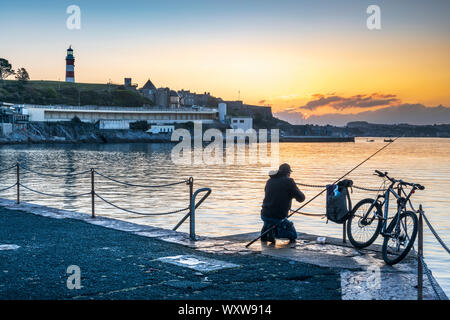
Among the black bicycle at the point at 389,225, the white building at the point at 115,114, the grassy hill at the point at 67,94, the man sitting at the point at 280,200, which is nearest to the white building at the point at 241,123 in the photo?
the white building at the point at 115,114

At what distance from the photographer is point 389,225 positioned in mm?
7934

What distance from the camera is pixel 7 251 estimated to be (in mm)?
8406

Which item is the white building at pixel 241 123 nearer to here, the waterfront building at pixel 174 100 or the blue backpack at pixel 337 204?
the waterfront building at pixel 174 100

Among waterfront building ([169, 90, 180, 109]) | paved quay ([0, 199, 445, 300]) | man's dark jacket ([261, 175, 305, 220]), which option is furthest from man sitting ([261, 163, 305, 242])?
waterfront building ([169, 90, 180, 109])

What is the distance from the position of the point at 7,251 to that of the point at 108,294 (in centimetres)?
322

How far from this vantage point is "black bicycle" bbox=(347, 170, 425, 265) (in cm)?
759

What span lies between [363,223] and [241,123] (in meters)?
169

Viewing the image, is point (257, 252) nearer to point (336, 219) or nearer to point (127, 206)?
point (336, 219)

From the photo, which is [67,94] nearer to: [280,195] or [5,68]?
[5,68]

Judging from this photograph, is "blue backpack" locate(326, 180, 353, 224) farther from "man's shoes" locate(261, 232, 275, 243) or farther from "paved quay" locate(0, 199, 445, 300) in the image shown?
"man's shoes" locate(261, 232, 275, 243)

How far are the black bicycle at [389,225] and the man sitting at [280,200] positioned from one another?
1.09 meters

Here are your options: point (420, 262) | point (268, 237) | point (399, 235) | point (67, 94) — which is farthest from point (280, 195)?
point (67, 94)
